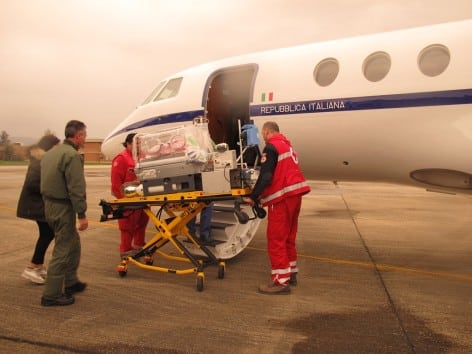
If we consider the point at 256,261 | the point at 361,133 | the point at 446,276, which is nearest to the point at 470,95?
the point at 361,133

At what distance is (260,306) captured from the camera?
4926mm

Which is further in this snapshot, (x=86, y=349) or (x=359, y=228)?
(x=359, y=228)

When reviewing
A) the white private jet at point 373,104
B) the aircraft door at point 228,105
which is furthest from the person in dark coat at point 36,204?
the aircraft door at point 228,105

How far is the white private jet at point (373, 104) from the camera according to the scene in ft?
19.7

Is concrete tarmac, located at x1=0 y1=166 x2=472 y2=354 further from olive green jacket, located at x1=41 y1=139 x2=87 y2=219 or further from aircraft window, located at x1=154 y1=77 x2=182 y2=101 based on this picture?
aircraft window, located at x1=154 y1=77 x2=182 y2=101

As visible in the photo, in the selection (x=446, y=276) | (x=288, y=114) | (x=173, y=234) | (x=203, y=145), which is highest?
(x=288, y=114)

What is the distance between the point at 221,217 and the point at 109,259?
203 cm

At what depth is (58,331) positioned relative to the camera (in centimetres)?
419

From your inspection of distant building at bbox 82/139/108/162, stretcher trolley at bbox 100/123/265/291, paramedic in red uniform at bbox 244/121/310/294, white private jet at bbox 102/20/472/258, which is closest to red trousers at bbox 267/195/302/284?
paramedic in red uniform at bbox 244/121/310/294

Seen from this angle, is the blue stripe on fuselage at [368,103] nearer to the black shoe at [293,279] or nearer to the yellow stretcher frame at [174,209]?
the yellow stretcher frame at [174,209]

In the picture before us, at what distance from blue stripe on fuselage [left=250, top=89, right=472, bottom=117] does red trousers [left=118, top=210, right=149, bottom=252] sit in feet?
8.86

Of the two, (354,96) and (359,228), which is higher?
(354,96)

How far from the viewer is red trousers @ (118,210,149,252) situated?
6.54 m

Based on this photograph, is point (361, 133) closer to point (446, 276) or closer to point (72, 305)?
point (446, 276)
